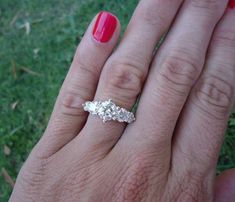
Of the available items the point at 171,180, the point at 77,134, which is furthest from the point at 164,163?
the point at 77,134

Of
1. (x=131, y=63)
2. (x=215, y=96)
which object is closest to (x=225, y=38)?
(x=215, y=96)

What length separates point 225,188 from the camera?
1.55 metres

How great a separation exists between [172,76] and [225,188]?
18.1 inches

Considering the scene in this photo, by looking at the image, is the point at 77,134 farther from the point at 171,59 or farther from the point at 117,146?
the point at 171,59

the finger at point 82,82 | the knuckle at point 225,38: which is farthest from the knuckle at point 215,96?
the finger at point 82,82

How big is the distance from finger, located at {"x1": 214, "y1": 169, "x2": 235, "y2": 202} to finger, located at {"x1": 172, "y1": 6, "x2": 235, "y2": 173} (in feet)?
0.40

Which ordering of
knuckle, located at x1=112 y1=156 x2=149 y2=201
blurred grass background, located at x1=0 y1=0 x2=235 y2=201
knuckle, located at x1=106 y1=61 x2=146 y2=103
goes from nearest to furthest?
1. knuckle, located at x1=112 y1=156 x2=149 y2=201
2. knuckle, located at x1=106 y1=61 x2=146 y2=103
3. blurred grass background, located at x1=0 y1=0 x2=235 y2=201

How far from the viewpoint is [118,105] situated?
4.91ft

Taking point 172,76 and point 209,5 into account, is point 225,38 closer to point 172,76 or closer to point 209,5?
point 209,5

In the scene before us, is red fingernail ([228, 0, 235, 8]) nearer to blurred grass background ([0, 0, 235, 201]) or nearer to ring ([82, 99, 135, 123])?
ring ([82, 99, 135, 123])

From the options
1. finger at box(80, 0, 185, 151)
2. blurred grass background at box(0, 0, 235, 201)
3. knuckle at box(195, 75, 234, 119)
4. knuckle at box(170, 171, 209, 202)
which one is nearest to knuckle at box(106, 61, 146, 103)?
finger at box(80, 0, 185, 151)

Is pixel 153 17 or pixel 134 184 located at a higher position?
pixel 153 17

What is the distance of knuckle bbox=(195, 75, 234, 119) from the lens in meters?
1.50

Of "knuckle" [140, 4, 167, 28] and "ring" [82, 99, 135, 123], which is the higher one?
"knuckle" [140, 4, 167, 28]
